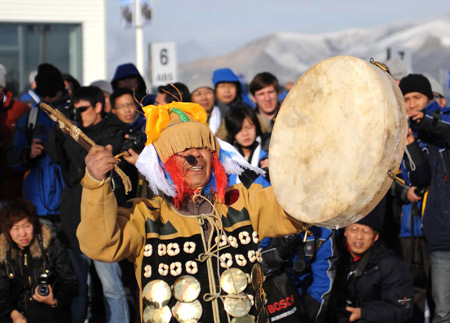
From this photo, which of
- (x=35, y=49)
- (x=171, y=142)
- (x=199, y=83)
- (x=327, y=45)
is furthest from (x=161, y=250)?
(x=327, y=45)

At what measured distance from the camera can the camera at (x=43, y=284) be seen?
601 cm

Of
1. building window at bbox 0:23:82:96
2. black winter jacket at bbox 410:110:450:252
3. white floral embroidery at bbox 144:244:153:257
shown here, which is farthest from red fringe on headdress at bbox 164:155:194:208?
building window at bbox 0:23:82:96

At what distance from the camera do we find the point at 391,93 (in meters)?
3.42

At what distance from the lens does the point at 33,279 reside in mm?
6105

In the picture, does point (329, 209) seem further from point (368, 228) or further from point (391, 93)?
point (368, 228)

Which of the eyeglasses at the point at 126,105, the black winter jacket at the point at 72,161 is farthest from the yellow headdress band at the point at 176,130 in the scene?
the eyeglasses at the point at 126,105

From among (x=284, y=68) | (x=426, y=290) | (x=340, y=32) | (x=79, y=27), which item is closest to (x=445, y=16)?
(x=340, y=32)

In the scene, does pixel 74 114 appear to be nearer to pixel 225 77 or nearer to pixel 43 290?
pixel 43 290

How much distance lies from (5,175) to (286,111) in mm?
3931

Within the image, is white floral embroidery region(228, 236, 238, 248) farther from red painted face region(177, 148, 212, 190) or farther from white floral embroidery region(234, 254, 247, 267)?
red painted face region(177, 148, 212, 190)

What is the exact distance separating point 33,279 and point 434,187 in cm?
307

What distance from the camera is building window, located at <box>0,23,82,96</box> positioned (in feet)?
55.9

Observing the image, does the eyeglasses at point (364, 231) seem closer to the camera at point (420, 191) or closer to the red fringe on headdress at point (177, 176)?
the camera at point (420, 191)

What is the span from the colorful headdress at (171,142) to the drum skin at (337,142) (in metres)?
0.28
